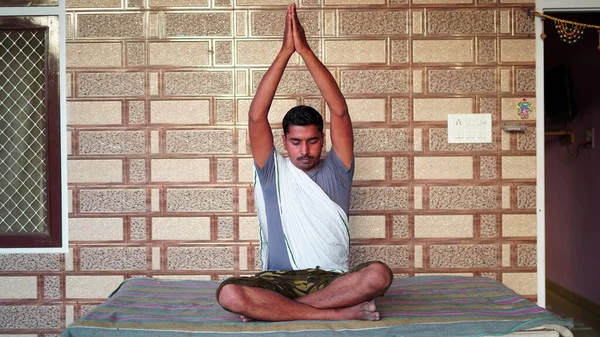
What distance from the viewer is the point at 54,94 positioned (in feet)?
11.0

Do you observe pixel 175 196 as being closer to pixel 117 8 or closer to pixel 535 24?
pixel 117 8

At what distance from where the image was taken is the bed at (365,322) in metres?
2.27

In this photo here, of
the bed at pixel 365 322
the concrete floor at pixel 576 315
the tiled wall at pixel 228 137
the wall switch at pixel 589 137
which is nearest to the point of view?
the bed at pixel 365 322

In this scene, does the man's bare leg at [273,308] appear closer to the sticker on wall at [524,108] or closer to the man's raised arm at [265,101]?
the man's raised arm at [265,101]

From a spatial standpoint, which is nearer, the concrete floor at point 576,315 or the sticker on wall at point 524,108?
the sticker on wall at point 524,108

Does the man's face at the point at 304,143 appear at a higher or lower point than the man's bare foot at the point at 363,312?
higher

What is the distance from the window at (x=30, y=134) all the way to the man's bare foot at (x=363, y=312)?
1903 mm

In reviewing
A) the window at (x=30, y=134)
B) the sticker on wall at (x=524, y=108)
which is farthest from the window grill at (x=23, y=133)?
the sticker on wall at (x=524, y=108)

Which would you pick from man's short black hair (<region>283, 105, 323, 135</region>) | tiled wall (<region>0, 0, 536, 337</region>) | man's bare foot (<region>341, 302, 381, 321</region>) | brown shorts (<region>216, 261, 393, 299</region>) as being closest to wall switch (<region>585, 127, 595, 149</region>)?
tiled wall (<region>0, 0, 536, 337</region>)

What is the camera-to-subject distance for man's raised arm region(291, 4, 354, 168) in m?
2.71

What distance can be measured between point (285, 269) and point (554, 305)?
3.28 meters

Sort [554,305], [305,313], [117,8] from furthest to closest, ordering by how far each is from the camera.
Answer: [554,305], [117,8], [305,313]

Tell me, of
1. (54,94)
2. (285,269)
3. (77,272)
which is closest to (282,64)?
(285,269)

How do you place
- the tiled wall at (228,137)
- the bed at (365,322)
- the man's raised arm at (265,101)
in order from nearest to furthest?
the bed at (365,322), the man's raised arm at (265,101), the tiled wall at (228,137)
